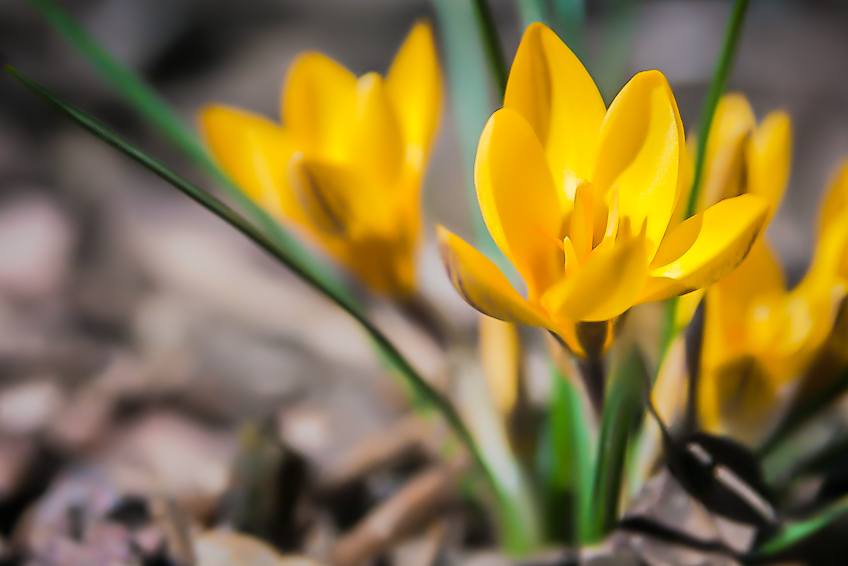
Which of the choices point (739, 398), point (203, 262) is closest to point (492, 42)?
point (739, 398)

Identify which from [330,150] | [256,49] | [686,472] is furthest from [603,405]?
[256,49]

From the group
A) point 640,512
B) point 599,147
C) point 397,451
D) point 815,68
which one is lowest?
point 397,451

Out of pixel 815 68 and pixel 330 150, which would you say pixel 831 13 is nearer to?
pixel 815 68

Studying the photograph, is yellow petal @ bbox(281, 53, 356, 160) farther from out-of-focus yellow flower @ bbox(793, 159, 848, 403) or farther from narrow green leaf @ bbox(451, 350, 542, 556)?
out-of-focus yellow flower @ bbox(793, 159, 848, 403)

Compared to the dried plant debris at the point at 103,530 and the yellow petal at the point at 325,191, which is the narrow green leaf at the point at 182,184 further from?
the dried plant debris at the point at 103,530

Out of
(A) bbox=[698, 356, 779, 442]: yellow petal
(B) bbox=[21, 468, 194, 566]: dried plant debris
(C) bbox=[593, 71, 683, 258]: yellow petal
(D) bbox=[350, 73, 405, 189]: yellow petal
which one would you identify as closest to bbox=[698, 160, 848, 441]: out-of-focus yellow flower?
(A) bbox=[698, 356, 779, 442]: yellow petal

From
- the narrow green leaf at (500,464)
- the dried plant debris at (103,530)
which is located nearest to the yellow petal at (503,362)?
the narrow green leaf at (500,464)
